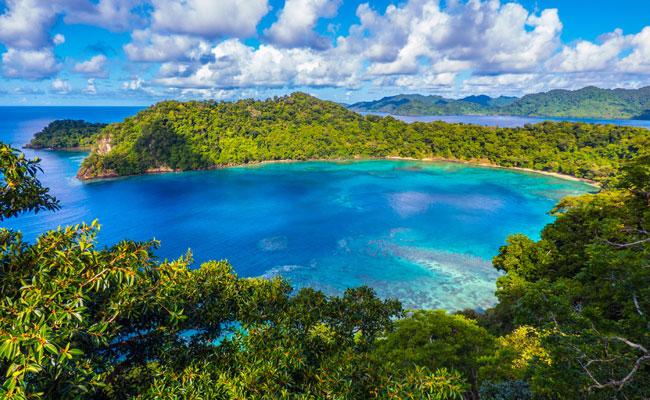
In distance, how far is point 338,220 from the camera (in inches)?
2078

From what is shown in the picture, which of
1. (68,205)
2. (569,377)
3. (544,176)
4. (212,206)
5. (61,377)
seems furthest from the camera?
(544,176)

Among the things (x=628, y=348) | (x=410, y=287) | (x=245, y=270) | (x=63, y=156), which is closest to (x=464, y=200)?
(x=410, y=287)

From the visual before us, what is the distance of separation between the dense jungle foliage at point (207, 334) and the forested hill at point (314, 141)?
9314 centimetres

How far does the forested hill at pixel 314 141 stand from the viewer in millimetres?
89438

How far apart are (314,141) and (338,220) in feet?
247

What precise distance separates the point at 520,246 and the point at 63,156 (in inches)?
5628

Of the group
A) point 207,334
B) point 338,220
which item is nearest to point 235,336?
point 207,334

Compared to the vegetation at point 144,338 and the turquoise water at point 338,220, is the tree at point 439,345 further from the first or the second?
the turquoise water at point 338,220

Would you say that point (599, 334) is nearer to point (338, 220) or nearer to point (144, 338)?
point (144, 338)

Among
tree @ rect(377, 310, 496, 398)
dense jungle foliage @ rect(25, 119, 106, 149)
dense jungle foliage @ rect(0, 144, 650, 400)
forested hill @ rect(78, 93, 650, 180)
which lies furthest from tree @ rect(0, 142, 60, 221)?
dense jungle foliage @ rect(25, 119, 106, 149)

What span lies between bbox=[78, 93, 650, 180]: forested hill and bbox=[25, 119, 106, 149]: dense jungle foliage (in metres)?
34.8

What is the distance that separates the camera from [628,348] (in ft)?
25.6

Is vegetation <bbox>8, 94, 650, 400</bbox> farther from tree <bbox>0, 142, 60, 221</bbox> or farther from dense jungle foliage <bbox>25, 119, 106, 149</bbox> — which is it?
dense jungle foliage <bbox>25, 119, 106, 149</bbox>

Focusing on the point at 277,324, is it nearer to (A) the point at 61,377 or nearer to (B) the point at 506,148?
(A) the point at 61,377
